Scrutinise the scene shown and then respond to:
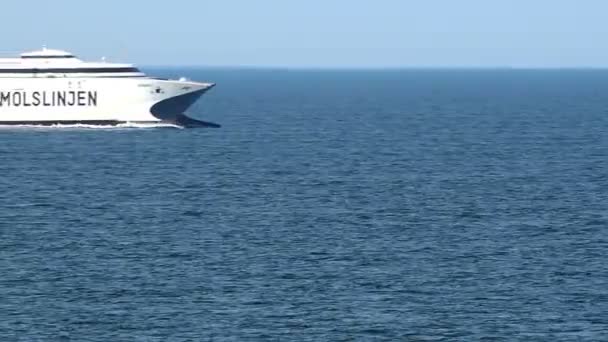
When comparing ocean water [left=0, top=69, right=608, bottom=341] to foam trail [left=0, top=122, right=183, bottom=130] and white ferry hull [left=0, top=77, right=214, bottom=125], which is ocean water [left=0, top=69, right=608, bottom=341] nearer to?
white ferry hull [left=0, top=77, right=214, bottom=125]

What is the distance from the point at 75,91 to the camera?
4510 inches

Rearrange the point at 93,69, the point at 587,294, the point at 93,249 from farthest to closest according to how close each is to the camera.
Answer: the point at 93,69
the point at 93,249
the point at 587,294

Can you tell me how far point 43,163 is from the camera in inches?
3548

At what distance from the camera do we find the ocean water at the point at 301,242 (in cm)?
4244

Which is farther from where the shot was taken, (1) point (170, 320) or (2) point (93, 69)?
(2) point (93, 69)

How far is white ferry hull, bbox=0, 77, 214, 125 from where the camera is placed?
114625 millimetres

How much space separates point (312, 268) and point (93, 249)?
28.6 feet

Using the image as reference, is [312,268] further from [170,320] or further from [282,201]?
[282,201]

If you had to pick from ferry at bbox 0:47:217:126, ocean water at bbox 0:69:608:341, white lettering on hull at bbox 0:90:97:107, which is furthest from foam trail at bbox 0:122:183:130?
ocean water at bbox 0:69:608:341

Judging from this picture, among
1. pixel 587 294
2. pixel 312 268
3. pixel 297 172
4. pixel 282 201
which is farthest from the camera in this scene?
pixel 297 172

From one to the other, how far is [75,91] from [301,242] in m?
61.1

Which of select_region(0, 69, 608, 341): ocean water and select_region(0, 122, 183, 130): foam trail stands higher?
select_region(0, 69, 608, 341): ocean water

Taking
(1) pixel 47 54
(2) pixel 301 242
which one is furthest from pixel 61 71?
(2) pixel 301 242

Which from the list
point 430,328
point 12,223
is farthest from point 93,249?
point 430,328
